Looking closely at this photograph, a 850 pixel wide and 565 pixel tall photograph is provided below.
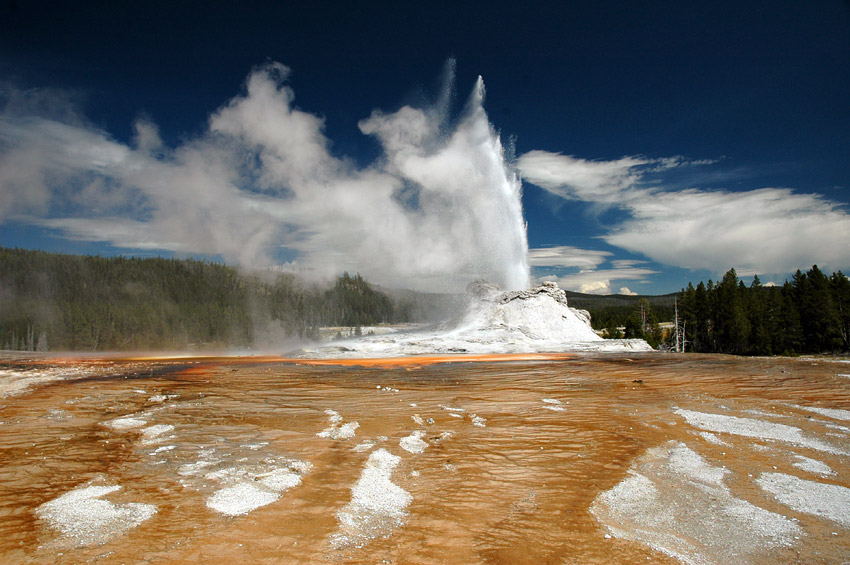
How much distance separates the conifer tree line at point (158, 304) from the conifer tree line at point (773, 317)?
54996 millimetres

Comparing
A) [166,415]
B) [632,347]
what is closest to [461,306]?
[632,347]

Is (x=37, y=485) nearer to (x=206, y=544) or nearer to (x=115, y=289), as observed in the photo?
Result: (x=206, y=544)

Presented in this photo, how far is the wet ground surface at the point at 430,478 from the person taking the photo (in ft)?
14.9

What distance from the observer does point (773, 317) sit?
45.3 meters

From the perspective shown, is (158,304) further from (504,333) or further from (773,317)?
(773,317)

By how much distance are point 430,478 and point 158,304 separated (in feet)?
339

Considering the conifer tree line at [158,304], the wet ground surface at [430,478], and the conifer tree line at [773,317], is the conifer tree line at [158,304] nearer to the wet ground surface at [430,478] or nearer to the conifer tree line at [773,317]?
the conifer tree line at [773,317]

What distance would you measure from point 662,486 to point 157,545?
6214 millimetres

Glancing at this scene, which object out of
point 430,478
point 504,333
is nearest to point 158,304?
point 504,333

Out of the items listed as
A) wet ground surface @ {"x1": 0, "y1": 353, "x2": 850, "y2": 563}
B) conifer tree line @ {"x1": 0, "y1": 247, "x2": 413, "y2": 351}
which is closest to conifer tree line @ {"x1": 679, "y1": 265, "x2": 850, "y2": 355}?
wet ground surface @ {"x1": 0, "y1": 353, "x2": 850, "y2": 563}

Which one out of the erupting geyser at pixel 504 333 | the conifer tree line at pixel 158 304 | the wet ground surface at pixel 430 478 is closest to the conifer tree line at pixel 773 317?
the erupting geyser at pixel 504 333

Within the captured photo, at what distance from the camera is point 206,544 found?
4.55 metres

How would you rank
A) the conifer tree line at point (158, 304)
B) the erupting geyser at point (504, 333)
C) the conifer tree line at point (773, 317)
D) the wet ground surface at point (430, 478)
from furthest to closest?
the conifer tree line at point (158, 304) → the conifer tree line at point (773, 317) → the erupting geyser at point (504, 333) → the wet ground surface at point (430, 478)

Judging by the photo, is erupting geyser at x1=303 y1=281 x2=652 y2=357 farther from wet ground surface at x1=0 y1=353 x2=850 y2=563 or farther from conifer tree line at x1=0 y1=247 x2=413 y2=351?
conifer tree line at x1=0 y1=247 x2=413 y2=351
